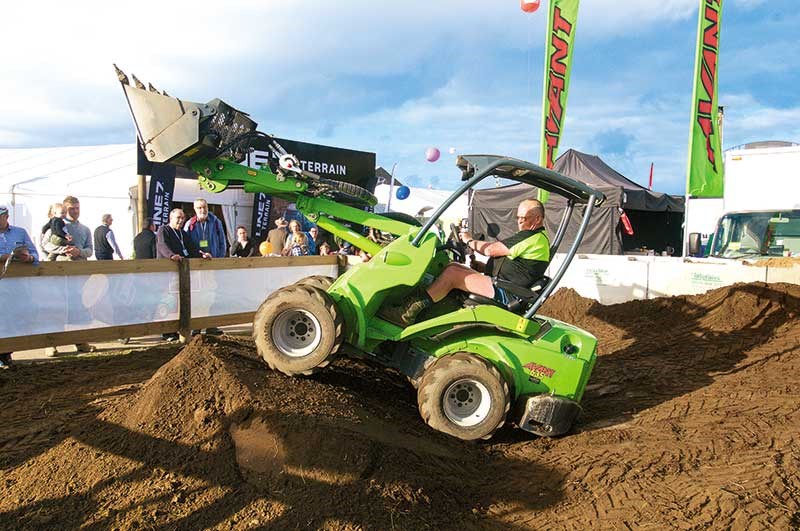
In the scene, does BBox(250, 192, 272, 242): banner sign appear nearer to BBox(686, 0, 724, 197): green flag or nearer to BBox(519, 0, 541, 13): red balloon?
BBox(519, 0, 541, 13): red balloon

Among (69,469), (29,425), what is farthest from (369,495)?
(29,425)

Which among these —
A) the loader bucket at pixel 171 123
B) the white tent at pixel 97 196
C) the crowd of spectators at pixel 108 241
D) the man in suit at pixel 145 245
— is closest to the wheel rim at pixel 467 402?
the loader bucket at pixel 171 123

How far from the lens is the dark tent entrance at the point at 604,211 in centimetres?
1922

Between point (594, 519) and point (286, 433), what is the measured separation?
2076mm

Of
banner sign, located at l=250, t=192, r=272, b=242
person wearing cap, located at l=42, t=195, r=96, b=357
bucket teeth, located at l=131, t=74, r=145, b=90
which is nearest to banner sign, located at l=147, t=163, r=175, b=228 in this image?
banner sign, located at l=250, t=192, r=272, b=242

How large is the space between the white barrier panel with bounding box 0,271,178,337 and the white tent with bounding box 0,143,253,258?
256 inches

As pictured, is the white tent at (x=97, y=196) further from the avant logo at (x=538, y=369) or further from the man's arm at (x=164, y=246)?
the avant logo at (x=538, y=369)

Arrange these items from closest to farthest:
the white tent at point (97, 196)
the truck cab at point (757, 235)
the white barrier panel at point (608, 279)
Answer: the truck cab at point (757, 235)
the white barrier panel at point (608, 279)
the white tent at point (97, 196)

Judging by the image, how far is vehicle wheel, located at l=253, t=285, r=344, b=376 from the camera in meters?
5.07

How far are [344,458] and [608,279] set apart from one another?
8.90m

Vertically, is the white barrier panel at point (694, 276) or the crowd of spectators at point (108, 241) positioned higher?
the crowd of spectators at point (108, 241)

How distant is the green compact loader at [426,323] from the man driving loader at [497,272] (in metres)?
0.09

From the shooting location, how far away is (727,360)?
7.90 m

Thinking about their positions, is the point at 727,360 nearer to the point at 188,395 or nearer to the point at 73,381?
the point at 188,395
